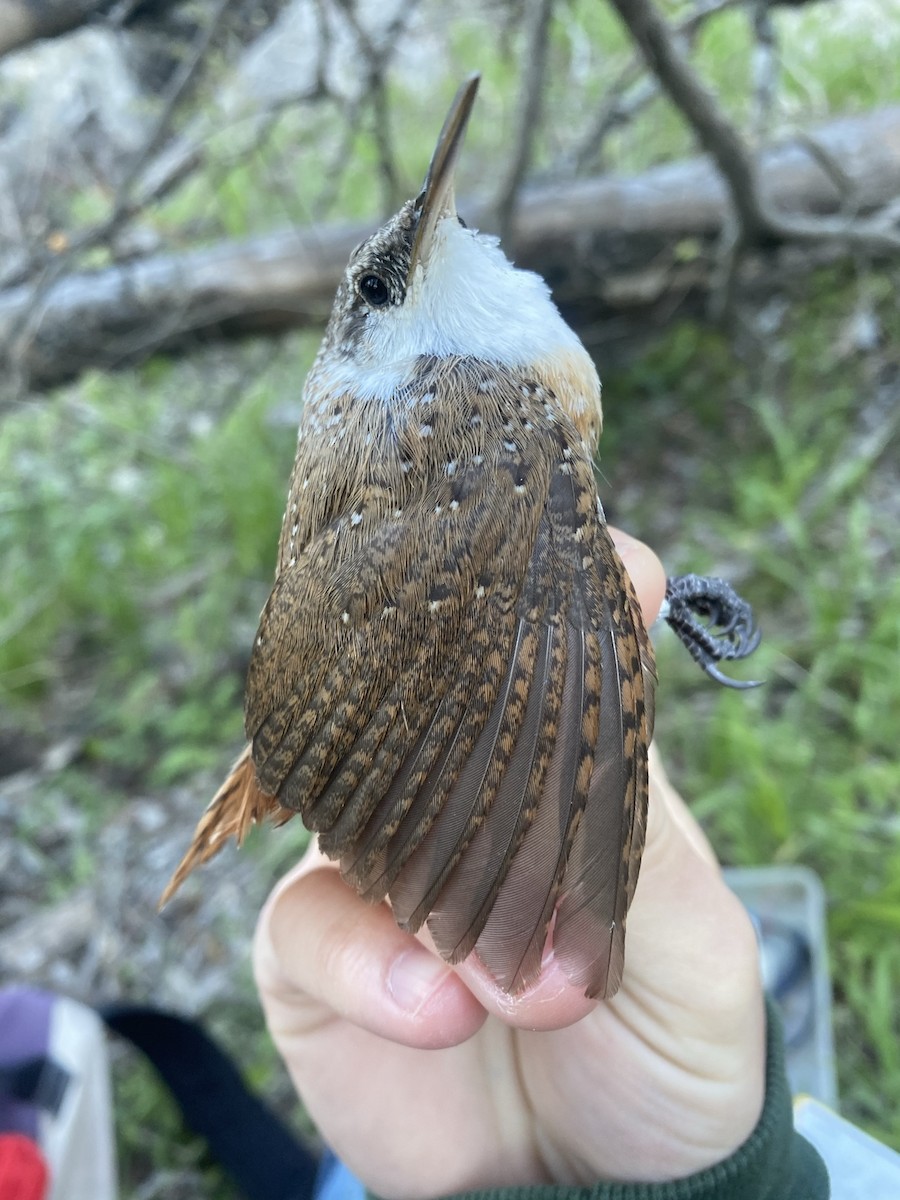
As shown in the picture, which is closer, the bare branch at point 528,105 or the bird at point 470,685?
the bird at point 470,685

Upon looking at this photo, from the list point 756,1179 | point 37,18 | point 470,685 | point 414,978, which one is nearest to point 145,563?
point 37,18

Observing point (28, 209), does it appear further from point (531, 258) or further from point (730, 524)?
point (730, 524)

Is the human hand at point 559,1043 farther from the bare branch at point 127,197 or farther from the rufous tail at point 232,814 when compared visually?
the bare branch at point 127,197

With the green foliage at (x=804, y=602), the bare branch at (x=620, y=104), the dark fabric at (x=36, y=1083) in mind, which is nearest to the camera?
the dark fabric at (x=36, y=1083)

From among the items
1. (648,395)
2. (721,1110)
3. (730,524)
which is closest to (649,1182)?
(721,1110)

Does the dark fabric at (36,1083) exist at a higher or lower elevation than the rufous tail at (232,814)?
lower

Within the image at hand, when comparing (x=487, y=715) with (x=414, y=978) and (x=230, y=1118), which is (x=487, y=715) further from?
(x=230, y=1118)

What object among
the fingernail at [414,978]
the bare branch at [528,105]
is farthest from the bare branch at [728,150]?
the fingernail at [414,978]
